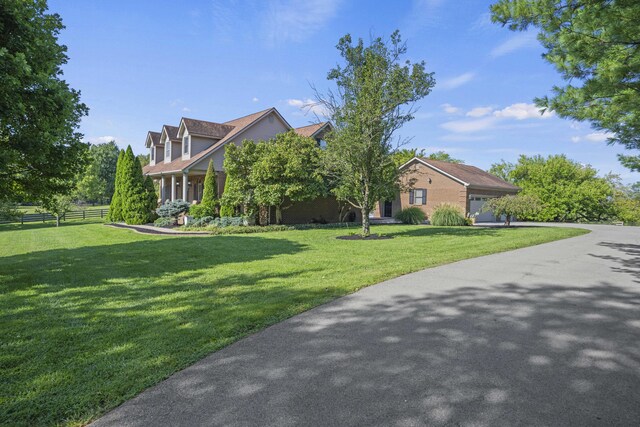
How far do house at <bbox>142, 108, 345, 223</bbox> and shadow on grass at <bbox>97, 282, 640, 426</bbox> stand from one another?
57.2 ft

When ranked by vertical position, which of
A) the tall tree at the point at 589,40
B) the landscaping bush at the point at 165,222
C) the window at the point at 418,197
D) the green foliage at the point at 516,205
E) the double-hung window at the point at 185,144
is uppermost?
the double-hung window at the point at 185,144

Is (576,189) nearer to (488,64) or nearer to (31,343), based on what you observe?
(488,64)

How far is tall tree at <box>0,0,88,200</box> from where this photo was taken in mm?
5818

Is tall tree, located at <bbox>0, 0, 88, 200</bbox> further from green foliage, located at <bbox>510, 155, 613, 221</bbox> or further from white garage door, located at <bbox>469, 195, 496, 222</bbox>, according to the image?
green foliage, located at <bbox>510, 155, 613, 221</bbox>

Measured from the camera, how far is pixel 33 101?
616cm

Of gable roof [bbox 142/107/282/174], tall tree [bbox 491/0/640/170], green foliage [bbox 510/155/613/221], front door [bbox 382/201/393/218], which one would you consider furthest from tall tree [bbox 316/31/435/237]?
green foliage [bbox 510/155/613/221]

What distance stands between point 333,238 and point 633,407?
11374 mm

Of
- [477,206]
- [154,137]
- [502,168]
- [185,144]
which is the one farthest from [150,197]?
[502,168]

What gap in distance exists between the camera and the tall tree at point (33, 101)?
5818 millimetres

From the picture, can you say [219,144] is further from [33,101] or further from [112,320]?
[112,320]

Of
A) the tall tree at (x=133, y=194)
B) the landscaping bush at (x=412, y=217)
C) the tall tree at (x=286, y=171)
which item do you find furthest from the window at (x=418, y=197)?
the tall tree at (x=133, y=194)

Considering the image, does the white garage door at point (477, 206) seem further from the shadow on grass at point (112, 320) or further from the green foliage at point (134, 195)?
the shadow on grass at point (112, 320)

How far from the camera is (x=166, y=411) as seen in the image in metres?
2.56

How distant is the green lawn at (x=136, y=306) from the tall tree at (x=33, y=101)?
219cm
